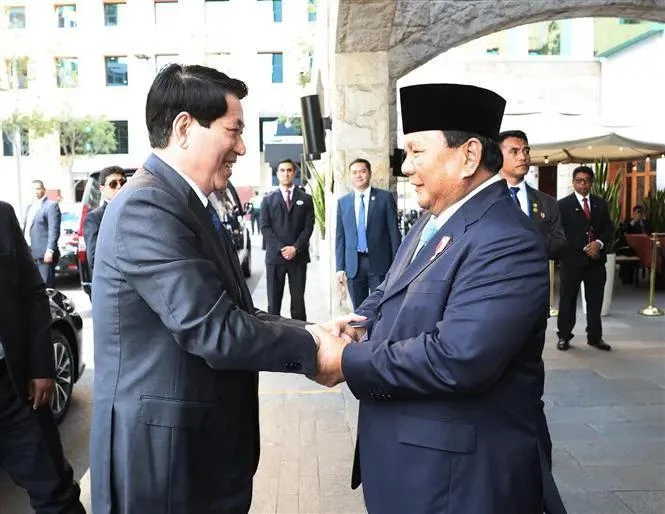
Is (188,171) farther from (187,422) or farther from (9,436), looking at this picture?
(9,436)

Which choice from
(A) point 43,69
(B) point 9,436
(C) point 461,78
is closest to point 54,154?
(A) point 43,69

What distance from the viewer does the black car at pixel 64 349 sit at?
4871mm

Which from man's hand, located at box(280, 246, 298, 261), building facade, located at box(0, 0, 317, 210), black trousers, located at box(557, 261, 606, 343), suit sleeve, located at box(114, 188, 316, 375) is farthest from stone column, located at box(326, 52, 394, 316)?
building facade, located at box(0, 0, 317, 210)

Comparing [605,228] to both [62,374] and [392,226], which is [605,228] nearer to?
[392,226]

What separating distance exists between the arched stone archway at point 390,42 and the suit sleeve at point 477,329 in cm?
539

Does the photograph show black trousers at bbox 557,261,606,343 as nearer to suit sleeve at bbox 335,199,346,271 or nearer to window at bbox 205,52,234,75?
suit sleeve at bbox 335,199,346,271

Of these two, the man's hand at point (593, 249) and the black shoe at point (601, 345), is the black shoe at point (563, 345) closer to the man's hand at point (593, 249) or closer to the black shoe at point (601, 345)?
the black shoe at point (601, 345)

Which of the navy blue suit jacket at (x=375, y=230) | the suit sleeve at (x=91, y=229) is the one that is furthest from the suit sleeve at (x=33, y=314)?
the navy blue suit jacket at (x=375, y=230)

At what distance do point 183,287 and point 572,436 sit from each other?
3.47m

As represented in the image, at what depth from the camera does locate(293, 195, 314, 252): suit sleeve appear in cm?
797

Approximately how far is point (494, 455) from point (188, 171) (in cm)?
111

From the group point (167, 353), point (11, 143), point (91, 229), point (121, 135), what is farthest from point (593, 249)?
point (11, 143)

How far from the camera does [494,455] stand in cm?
176

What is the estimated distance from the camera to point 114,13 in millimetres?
40250
